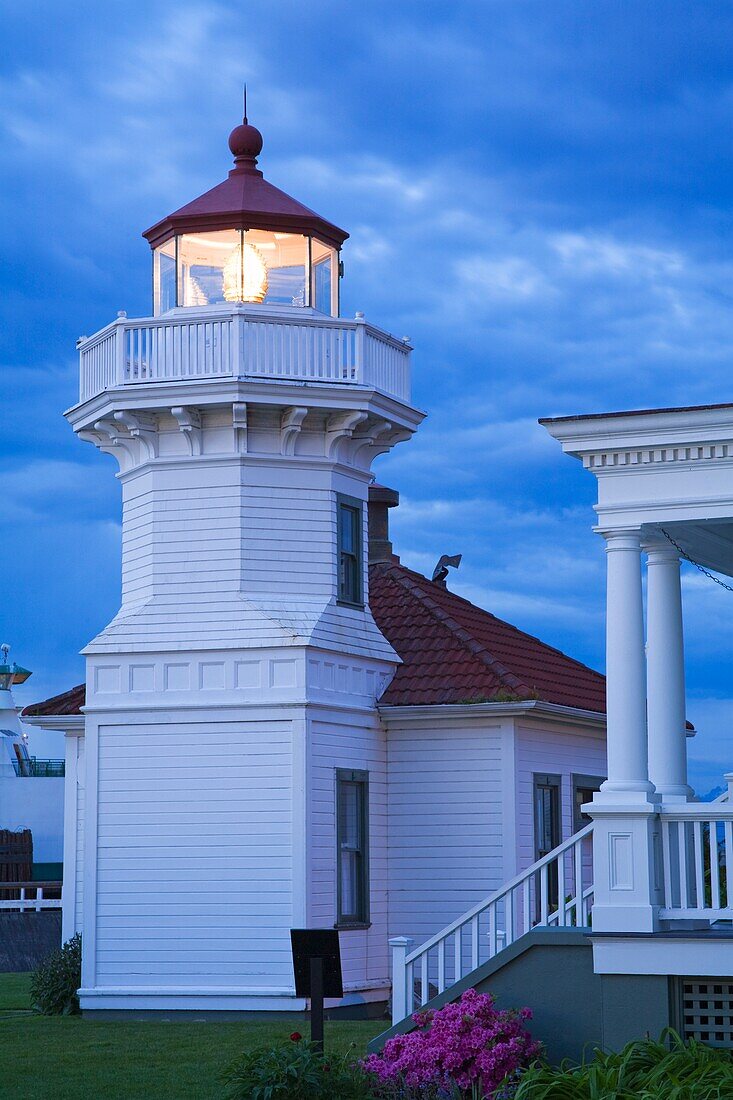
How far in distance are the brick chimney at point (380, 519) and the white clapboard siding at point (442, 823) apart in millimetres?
5972

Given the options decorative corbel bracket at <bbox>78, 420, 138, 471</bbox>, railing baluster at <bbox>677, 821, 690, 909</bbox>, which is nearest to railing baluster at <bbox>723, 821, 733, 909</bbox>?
railing baluster at <bbox>677, 821, 690, 909</bbox>

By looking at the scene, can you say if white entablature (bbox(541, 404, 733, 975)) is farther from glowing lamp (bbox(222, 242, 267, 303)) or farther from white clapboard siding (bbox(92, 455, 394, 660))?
glowing lamp (bbox(222, 242, 267, 303))

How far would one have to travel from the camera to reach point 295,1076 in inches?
447

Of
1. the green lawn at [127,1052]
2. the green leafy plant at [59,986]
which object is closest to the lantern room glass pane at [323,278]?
the green leafy plant at [59,986]

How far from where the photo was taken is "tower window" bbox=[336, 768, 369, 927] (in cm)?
2044

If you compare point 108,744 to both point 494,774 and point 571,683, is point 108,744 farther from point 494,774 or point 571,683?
point 571,683

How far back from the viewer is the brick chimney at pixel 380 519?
2720 cm

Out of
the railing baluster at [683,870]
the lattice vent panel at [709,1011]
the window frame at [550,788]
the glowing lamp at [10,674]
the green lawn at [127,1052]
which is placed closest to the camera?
the lattice vent panel at [709,1011]

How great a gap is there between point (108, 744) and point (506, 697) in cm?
495

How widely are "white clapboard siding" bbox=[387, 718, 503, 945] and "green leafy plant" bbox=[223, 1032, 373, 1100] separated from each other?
902cm

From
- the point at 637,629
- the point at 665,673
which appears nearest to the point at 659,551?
the point at 665,673

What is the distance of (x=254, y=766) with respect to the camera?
782 inches

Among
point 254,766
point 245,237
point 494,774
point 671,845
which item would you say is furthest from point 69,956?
point 671,845

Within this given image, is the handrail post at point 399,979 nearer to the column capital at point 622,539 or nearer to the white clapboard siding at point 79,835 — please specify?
the column capital at point 622,539
